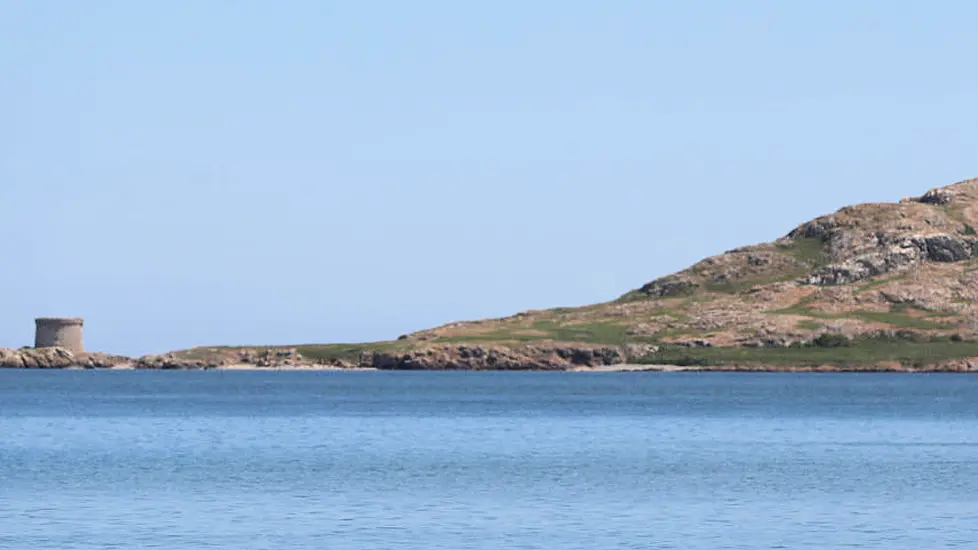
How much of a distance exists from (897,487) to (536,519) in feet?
75.3

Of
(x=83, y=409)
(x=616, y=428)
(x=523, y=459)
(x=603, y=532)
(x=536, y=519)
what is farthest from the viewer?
(x=83, y=409)

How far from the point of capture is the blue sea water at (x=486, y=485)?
213 ft

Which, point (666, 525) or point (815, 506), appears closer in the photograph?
point (666, 525)

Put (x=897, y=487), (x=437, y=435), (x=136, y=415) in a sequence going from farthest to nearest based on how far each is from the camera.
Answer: (x=136, y=415)
(x=437, y=435)
(x=897, y=487)

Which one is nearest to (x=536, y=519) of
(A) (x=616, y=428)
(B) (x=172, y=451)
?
(B) (x=172, y=451)

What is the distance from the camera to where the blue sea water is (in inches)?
2562

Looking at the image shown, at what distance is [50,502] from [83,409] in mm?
116157

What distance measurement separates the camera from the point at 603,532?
66.2 metres

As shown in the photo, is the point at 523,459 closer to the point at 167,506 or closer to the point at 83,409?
the point at 167,506

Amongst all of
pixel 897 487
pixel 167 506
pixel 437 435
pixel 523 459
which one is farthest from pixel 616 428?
pixel 167 506

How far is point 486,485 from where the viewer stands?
85875 mm

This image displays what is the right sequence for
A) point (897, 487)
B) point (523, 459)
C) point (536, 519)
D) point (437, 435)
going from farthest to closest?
point (437, 435) < point (523, 459) < point (897, 487) < point (536, 519)

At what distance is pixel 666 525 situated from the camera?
68688 millimetres

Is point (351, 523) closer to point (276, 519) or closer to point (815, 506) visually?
point (276, 519)
